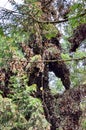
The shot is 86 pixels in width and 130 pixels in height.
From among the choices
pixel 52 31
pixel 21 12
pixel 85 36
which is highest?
pixel 21 12

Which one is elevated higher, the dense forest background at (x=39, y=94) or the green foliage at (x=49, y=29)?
the green foliage at (x=49, y=29)

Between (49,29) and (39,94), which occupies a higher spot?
(49,29)

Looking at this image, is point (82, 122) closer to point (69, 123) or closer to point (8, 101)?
point (69, 123)

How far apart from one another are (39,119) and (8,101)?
22.5 inches

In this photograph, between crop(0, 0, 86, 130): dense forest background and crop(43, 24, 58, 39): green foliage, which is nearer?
crop(43, 24, 58, 39): green foliage

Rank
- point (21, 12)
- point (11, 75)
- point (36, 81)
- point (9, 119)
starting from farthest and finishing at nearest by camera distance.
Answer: point (36, 81) < point (11, 75) < point (9, 119) < point (21, 12)

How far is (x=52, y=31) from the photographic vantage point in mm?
1979

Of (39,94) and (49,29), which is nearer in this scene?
(49,29)

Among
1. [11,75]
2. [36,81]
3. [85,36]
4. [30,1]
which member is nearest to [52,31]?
[30,1]

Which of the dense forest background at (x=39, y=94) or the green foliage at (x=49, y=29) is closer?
the green foliage at (x=49, y=29)

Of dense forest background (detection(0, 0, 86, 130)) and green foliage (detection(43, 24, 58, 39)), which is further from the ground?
green foliage (detection(43, 24, 58, 39))

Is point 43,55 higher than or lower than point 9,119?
higher

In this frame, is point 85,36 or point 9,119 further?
point 9,119

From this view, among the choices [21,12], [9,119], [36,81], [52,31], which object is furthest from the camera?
[36,81]
